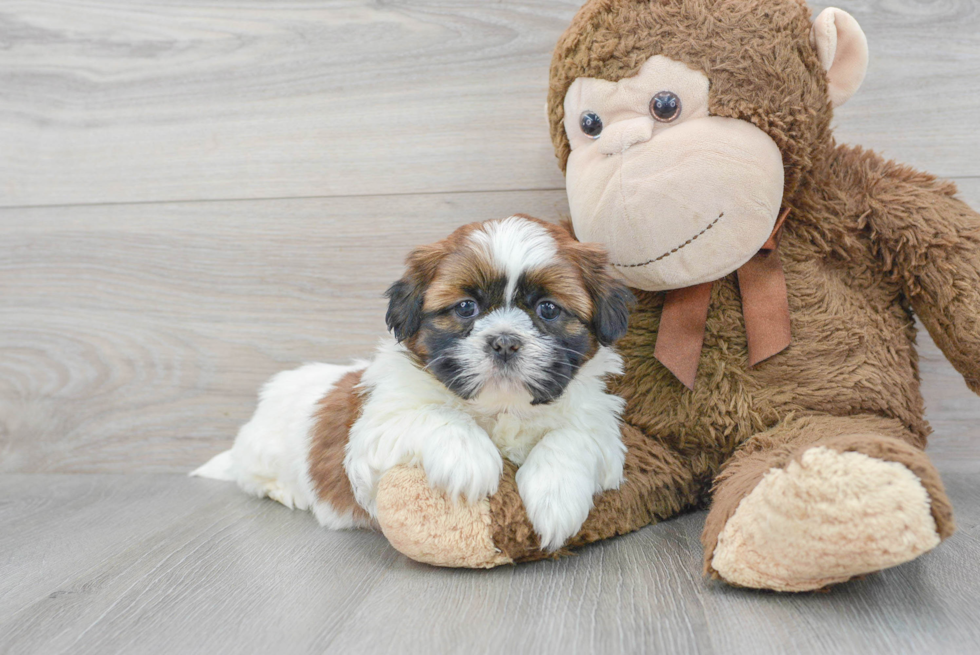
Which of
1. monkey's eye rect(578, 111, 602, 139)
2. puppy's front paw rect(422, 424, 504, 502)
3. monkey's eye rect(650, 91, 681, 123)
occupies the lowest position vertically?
puppy's front paw rect(422, 424, 504, 502)

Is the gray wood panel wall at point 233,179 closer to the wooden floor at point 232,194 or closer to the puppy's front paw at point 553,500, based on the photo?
the wooden floor at point 232,194

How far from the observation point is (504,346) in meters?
1.09

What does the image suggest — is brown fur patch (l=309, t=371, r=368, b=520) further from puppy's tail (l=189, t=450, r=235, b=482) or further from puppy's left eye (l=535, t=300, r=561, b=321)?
puppy's tail (l=189, t=450, r=235, b=482)

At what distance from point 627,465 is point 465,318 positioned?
43cm

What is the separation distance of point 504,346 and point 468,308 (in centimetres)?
11

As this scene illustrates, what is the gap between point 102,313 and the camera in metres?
1.94

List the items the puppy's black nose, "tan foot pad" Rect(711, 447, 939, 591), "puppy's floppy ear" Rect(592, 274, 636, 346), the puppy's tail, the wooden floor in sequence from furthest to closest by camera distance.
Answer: the puppy's tail
the wooden floor
"puppy's floppy ear" Rect(592, 274, 636, 346)
the puppy's black nose
"tan foot pad" Rect(711, 447, 939, 591)

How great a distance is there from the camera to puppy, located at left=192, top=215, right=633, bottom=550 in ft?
3.72

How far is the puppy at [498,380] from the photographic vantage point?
1.13 m

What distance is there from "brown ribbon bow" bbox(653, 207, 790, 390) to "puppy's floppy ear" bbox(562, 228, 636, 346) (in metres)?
0.19

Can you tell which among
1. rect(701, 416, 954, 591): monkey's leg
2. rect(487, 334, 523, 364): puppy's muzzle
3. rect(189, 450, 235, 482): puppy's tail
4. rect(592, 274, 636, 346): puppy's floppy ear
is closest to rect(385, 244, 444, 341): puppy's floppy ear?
rect(487, 334, 523, 364): puppy's muzzle

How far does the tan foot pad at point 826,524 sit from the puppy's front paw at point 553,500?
23 cm

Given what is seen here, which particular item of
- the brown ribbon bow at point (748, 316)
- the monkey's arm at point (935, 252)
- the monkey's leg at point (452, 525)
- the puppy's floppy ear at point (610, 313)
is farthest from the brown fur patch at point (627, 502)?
the monkey's arm at point (935, 252)

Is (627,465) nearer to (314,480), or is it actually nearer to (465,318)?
(465,318)
